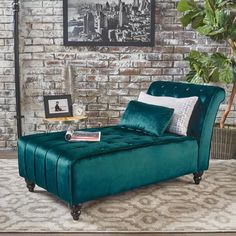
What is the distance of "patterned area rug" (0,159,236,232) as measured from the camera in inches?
97.3

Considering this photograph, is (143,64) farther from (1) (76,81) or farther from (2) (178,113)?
(2) (178,113)

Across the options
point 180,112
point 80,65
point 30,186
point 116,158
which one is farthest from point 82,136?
point 80,65

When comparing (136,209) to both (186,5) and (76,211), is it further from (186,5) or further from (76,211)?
(186,5)

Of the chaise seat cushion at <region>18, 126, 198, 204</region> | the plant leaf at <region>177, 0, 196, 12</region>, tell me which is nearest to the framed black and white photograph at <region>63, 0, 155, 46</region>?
the plant leaf at <region>177, 0, 196, 12</region>

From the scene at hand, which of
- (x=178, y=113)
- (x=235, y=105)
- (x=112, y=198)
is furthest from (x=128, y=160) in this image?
(x=235, y=105)

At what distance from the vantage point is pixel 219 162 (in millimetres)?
3988

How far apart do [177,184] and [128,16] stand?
2011 mm

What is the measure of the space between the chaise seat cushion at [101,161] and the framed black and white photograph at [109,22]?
150cm

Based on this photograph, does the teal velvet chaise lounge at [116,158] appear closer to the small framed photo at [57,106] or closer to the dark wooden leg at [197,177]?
the dark wooden leg at [197,177]

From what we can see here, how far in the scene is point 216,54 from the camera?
3861 mm

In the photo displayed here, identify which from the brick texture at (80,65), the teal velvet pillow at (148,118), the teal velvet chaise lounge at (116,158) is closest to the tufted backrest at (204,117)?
the teal velvet chaise lounge at (116,158)

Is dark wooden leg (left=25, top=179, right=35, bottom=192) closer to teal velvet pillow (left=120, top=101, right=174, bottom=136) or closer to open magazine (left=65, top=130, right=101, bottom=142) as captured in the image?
open magazine (left=65, top=130, right=101, bottom=142)

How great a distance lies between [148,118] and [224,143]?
122cm

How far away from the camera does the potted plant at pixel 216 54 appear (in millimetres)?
3799
